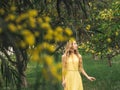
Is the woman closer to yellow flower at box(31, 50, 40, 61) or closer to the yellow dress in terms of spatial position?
the yellow dress

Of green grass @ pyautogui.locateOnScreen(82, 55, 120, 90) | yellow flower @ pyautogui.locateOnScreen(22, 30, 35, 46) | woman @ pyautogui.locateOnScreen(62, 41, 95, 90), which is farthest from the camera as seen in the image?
green grass @ pyautogui.locateOnScreen(82, 55, 120, 90)

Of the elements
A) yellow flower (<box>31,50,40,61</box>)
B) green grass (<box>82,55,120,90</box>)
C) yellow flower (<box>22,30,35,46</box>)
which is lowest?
green grass (<box>82,55,120,90</box>)

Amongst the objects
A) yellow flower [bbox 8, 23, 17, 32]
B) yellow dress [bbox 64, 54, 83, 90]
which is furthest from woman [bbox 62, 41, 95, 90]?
yellow flower [bbox 8, 23, 17, 32]

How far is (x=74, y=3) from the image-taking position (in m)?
7.82

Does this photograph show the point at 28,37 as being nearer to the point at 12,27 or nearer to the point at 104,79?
the point at 12,27

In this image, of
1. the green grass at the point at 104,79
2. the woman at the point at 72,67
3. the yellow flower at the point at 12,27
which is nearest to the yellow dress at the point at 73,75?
the woman at the point at 72,67

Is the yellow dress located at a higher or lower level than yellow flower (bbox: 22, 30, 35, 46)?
lower

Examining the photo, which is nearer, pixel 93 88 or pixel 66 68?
pixel 66 68

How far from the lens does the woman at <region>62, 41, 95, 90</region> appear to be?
12.1 meters

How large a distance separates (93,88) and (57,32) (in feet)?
52.2

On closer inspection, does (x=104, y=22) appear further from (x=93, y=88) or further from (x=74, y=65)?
(x=74, y=65)

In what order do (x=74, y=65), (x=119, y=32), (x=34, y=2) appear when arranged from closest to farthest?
1. (x=34, y=2)
2. (x=74, y=65)
3. (x=119, y=32)

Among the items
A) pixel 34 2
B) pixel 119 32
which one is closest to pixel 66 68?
pixel 34 2

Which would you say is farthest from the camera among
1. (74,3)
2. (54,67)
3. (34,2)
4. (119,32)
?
(119,32)
